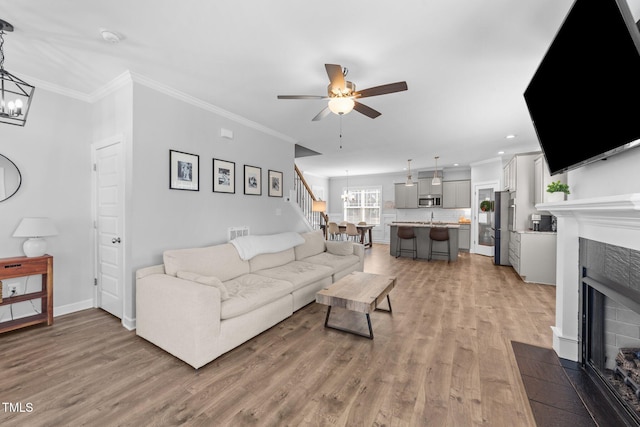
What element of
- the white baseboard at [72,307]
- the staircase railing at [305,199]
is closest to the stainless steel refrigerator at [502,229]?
the staircase railing at [305,199]

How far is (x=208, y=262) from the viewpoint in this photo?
3006 mm

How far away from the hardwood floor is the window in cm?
699

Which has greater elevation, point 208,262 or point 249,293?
point 208,262

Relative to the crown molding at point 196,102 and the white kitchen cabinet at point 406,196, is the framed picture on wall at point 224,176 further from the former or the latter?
the white kitchen cabinet at point 406,196

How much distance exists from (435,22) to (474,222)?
6.82 meters

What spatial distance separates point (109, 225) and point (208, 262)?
125 centimetres

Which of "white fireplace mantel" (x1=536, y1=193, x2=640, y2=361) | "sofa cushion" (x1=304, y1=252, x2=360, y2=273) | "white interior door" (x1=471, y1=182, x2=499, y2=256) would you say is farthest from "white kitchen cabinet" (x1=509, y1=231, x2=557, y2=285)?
"sofa cushion" (x1=304, y1=252, x2=360, y2=273)

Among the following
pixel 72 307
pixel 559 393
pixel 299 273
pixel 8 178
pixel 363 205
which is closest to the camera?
pixel 559 393

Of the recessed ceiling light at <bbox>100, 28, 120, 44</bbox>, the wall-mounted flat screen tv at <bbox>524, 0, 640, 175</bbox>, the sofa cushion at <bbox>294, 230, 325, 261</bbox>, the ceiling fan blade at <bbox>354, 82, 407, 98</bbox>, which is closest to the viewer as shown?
the wall-mounted flat screen tv at <bbox>524, 0, 640, 175</bbox>

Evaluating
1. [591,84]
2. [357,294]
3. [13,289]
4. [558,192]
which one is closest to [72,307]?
[13,289]

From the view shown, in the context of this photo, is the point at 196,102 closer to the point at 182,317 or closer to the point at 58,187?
the point at 58,187

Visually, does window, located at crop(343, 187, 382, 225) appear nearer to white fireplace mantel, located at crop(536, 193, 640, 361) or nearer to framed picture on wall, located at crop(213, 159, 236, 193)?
framed picture on wall, located at crop(213, 159, 236, 193)

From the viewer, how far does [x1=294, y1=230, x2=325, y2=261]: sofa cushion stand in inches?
173

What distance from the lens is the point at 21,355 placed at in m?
2.23
